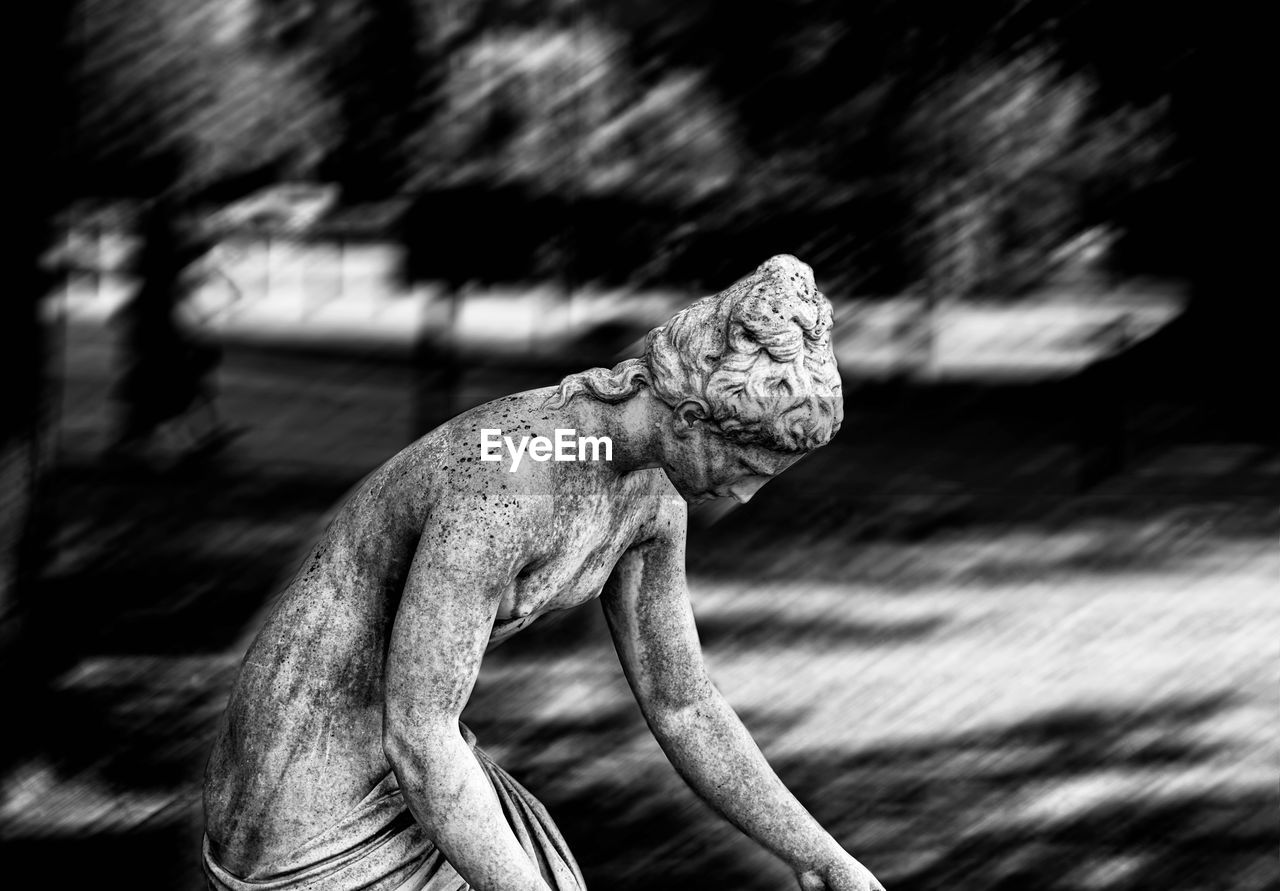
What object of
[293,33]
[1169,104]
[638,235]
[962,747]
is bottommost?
[962,747]

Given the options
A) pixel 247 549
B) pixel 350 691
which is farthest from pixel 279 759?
pixel 247 549

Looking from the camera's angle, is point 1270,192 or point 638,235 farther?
point 1270,192

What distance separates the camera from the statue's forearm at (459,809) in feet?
6.25

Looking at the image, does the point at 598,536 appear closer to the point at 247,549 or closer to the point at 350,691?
the point at 350,691

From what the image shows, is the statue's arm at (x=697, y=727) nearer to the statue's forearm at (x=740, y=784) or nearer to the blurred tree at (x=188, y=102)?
the statue's forearm at (x=740, y=784)

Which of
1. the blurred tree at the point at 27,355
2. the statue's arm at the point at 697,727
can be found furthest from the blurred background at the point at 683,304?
the statue's arm at the point at 697,727

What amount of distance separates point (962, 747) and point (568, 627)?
3.09 feet

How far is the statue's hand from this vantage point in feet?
7.00

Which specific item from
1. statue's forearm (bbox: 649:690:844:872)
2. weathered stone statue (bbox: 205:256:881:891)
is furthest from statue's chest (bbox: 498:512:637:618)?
statue's forearm (bbox: 649:690:844:872)

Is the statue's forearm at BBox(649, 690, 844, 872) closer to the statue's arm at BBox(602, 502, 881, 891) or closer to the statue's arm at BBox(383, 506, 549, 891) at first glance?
the statue's arm at BBox(602, 502, 881, 891)

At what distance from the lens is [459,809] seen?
75.2 inches

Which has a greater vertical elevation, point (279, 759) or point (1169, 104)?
point (279, 759)

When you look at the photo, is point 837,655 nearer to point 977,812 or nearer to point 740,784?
point 977,812

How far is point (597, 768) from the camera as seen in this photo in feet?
13.2
